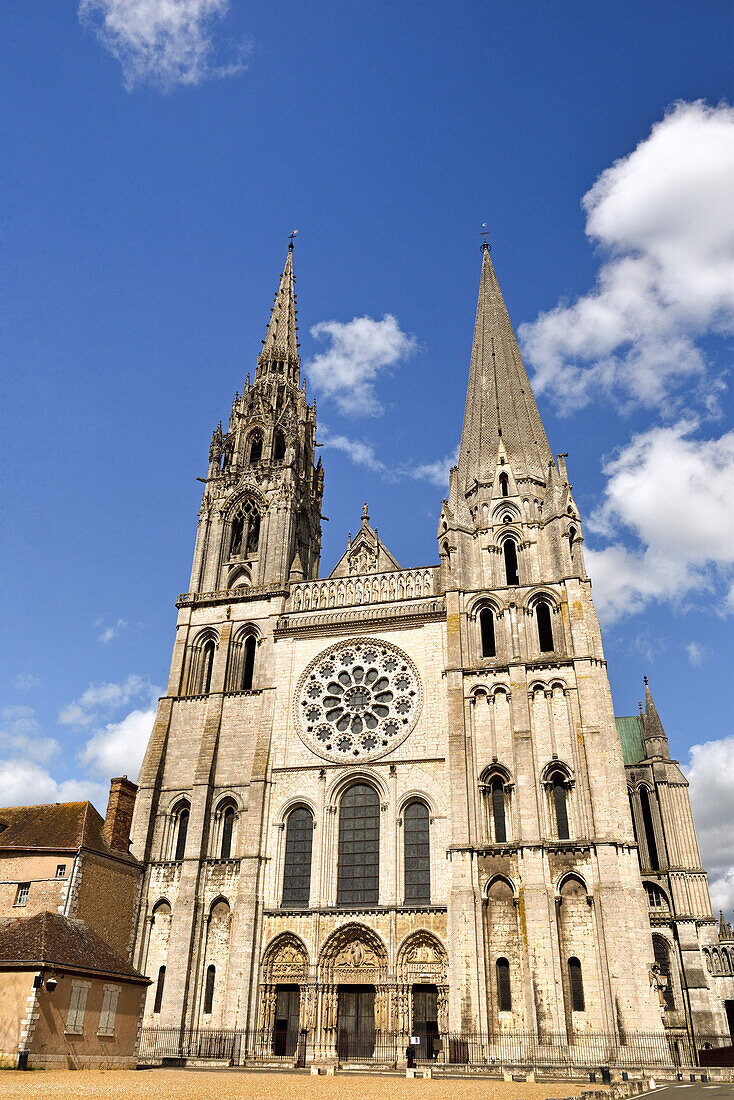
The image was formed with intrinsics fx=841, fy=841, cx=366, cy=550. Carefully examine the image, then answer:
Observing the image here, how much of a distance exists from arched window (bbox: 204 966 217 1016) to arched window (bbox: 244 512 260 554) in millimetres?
16608

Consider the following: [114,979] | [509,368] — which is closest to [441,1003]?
[114,979]

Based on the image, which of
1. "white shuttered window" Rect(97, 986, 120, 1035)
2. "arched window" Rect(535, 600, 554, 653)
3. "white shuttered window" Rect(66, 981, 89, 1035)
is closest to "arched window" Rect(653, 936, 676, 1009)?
"arched window" Rect(535, 600, 554, 653)

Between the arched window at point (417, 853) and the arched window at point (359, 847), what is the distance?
3.36ft

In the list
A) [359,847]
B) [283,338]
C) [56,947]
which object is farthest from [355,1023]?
[283,338]

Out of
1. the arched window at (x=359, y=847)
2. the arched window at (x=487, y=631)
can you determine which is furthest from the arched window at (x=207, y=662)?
the arched window at (x=487, y=631)

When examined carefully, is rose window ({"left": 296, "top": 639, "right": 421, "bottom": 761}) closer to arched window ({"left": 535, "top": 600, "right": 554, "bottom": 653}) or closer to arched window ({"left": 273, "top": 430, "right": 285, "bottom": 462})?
arched window ({"left": 535, "top": 600, "right": 554, "bottom": 653})

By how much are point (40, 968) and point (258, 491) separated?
72.9 ft

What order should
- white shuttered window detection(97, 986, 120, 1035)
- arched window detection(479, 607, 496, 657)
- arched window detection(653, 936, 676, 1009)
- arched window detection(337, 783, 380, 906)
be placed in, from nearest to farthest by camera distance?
1. white shuttered window detection(97, 986, 120, 1035)
2. arched window detection(337, 783, 380, 906)
3. arched window detection(479, 607, 496, 657)
4. arched window detection(653, 936, 676, 1009)

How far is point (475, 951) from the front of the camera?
25375mm

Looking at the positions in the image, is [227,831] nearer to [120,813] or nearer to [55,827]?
[120,813]

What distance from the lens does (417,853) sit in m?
28.2

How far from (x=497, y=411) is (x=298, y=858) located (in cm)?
2070

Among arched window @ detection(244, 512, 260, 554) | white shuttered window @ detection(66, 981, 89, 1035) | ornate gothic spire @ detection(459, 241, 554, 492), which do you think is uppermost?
ornate gothic spire @ detection(459, 241, 554, 492)

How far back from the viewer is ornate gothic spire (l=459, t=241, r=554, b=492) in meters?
35.9
